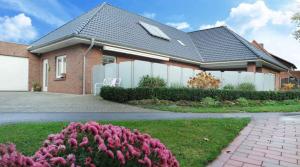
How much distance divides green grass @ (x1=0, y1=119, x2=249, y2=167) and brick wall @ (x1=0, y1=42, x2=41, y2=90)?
15147 millimetres

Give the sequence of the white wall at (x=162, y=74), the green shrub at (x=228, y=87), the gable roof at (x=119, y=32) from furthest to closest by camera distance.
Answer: the gable roof at (x=119, y=32) → the green shrub at (x=228, y=87) → the white wall at (x=162, y=74)

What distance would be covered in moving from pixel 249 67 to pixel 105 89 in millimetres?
12098

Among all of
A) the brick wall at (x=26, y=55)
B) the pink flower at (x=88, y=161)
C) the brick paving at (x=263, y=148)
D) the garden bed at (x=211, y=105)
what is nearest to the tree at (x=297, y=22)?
the garden bed at (x=211, y=105)

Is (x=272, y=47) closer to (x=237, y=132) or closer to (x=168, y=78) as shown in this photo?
(x=168, y=78)

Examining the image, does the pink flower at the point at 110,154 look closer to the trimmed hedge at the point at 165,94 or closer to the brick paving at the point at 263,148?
the brick paving at the point at 263,148

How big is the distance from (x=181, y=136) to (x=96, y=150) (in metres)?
3.02

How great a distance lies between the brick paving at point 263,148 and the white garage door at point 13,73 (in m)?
17.1

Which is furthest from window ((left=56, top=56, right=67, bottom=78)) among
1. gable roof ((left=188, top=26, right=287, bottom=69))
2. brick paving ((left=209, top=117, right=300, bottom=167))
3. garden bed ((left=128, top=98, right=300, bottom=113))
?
brick paving ((left=209, top=117, right=300, bottom=167))

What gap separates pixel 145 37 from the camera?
18.3m

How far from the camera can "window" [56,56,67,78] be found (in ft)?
55.3

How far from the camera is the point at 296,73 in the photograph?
37344mm

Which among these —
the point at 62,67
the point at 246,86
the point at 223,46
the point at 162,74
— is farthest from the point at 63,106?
the point at 223,46

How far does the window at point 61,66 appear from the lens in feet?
55.3

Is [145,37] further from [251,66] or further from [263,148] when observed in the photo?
[263,148]
